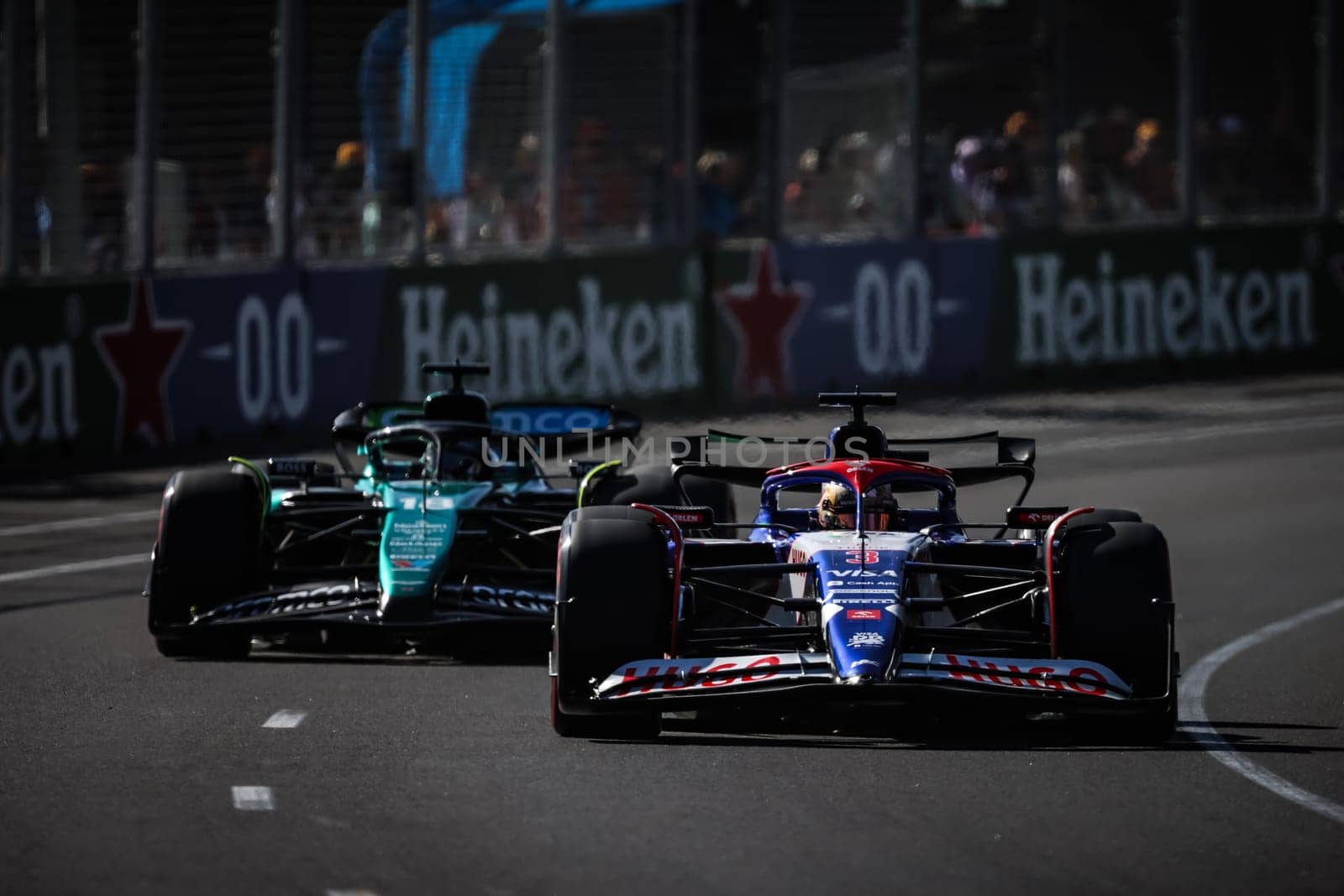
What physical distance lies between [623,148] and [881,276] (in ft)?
8.54

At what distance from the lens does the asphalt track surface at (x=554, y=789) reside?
663 centimetres

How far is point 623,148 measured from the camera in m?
22.2

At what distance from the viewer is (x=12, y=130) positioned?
18172 millimetres

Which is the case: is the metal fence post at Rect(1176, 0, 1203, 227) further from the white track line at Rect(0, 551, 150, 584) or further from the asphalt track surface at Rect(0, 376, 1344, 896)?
the white track line at Rect(0, 551, 150, 584)

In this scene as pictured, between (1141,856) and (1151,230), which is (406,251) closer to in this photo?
(1151,230)

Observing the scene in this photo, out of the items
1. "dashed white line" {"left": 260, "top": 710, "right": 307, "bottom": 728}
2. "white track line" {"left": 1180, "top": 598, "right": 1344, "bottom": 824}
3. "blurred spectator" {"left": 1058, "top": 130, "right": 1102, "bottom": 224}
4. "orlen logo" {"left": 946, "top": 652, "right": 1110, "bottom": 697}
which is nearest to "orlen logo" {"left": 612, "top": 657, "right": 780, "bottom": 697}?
"orlen logo" {"left": 946, "top": 652, "right": 1110, "bottom": 697}

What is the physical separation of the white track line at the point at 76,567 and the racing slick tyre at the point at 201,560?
8.76 ft

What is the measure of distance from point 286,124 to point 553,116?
274 centimetres

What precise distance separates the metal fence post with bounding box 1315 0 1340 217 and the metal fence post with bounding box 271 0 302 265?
11628 millimetres

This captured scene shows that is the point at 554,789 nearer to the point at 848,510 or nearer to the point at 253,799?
the point at 253,799

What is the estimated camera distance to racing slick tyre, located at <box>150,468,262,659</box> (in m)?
10.9

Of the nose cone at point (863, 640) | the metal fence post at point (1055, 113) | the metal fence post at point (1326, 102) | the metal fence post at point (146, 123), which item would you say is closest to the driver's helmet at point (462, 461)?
the nose cone at point (863, 640)

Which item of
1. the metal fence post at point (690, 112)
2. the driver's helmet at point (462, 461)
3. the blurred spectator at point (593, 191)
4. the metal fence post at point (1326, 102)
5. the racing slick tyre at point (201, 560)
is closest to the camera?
the racing slick tyre at point (201, 560)

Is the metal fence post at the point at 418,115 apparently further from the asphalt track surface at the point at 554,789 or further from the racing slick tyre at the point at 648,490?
the racing slick tyre at the point at 648,490
